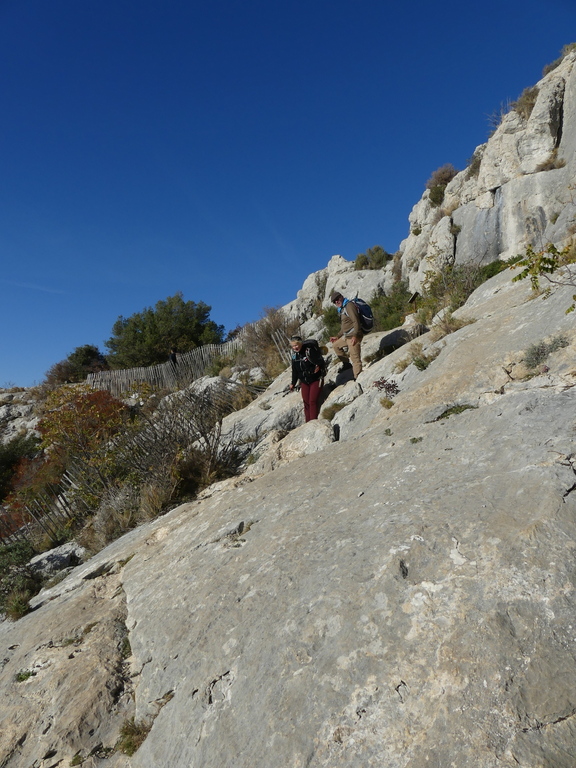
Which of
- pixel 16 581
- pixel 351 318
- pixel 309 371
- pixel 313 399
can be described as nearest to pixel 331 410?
pixel 313 399

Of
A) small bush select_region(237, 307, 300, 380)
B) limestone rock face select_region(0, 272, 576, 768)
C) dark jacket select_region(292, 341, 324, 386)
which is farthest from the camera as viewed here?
small bush select_region(237, 307, 300, 380)

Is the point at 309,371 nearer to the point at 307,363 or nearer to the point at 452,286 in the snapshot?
the point at 307,363

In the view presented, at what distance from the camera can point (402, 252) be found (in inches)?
810

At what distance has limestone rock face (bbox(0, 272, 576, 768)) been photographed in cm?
195

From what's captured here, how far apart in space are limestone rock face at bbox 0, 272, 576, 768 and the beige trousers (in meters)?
3.25

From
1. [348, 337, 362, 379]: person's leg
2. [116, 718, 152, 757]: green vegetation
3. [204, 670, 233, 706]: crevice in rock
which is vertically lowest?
[116, 718, 152, 757]: green vegetation

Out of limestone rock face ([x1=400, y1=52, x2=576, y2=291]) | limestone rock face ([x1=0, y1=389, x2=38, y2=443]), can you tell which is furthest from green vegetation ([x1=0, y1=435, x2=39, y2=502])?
limestone rock face ([x1=400, y1=52, x2=576, y2=291])

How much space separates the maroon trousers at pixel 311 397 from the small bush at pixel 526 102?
1640 cm

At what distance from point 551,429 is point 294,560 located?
7.56 feet

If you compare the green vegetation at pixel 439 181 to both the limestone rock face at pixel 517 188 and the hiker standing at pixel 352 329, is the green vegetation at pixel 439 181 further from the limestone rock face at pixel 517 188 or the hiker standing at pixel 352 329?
the hiker standing at pixel 352 329

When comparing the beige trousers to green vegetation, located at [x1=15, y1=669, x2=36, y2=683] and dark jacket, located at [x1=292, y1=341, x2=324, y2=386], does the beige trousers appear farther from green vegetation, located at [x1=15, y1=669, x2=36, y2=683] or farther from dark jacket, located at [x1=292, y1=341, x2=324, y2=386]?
green vegetation, located at [x1=15, y1=669, x2=36, y2=683]

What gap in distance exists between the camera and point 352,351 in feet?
27.1

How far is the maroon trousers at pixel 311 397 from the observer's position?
7.73 m

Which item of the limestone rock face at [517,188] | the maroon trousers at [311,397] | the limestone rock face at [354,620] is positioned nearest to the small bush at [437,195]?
the limestone rock face at [517,188]
